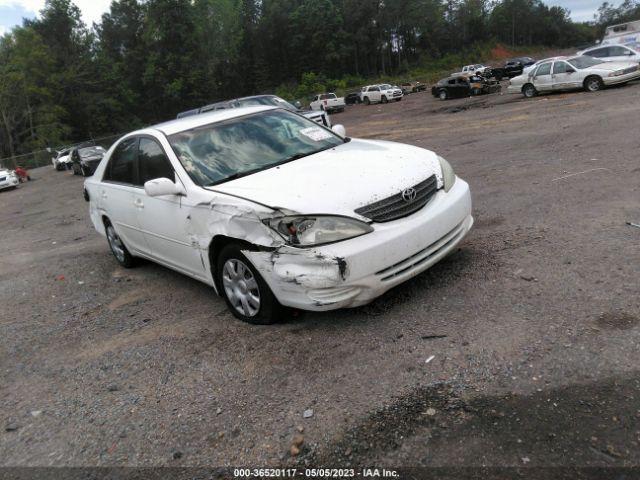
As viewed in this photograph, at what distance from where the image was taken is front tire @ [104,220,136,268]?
644 cm

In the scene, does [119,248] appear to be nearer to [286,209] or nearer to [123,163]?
[123,163]

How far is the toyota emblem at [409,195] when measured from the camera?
3994mm

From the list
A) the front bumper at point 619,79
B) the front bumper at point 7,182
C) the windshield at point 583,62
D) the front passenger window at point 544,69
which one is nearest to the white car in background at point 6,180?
the front bumper at point 7,182

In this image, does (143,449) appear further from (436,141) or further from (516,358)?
(436,141)

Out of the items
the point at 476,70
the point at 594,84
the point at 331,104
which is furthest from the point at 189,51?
the point at 594,84

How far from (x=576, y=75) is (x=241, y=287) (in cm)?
1915

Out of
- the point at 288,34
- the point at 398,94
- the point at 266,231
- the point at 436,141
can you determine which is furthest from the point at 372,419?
the point at 288,34

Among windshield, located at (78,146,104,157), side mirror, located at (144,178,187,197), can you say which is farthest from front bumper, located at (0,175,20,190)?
side mirror, located at (144,178,187,197)

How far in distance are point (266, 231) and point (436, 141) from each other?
11631 mm

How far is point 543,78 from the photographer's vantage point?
20.7 metres

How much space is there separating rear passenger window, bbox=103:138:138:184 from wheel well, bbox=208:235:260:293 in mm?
1736

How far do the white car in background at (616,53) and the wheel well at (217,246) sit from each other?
795 inches

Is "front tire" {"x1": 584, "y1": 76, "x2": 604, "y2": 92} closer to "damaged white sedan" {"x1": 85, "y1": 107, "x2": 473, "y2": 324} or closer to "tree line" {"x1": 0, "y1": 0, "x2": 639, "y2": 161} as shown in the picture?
"damaged white sedan" {"x1": 85, "y1": 107, "x2": 473, "y2": 324}

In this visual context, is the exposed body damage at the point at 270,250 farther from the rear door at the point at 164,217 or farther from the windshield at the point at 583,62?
the windshield at the point at 583,62
